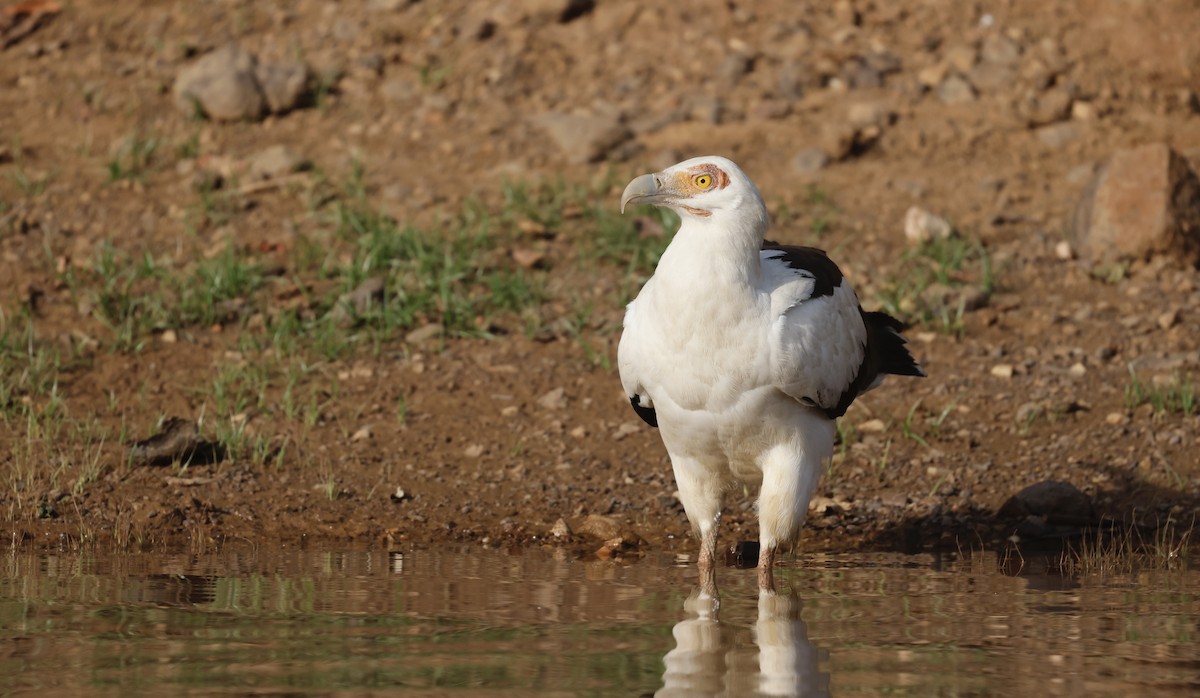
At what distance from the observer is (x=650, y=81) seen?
435 inches

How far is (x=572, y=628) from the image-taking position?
14.9ft

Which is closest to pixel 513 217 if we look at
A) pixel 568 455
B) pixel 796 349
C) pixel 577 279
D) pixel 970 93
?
pixel 577 279

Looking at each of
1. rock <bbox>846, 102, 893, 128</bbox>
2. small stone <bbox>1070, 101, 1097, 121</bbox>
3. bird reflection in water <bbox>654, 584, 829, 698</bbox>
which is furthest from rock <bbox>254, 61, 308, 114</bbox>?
bird reflection in water <bbox>654, 584, 829, 698</bbox>

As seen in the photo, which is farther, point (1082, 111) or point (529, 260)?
point (1082, 111)

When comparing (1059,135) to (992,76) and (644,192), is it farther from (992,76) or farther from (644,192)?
(644,192)

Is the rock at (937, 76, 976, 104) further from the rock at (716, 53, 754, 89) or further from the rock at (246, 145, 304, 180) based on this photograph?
the rock at (246, 145, 304, 180)

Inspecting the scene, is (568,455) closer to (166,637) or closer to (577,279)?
(577,279)

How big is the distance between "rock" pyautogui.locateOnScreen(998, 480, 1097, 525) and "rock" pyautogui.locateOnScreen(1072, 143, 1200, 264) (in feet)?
9.35

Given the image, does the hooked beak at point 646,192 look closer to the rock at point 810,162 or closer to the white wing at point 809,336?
the white wing at point 809,336

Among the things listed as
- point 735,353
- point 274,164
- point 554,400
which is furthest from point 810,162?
point 735,353

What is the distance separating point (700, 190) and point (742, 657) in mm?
1644

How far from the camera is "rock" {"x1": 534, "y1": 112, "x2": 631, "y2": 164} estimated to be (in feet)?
33.5

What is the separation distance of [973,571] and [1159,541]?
0.90 m

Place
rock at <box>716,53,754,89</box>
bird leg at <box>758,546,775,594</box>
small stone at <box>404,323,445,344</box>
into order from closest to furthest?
bird leg at <box>758,546,775,594</box>, small stone at <box>404,323,445,344</box>, rock at <box>716,53,754,89</box>
